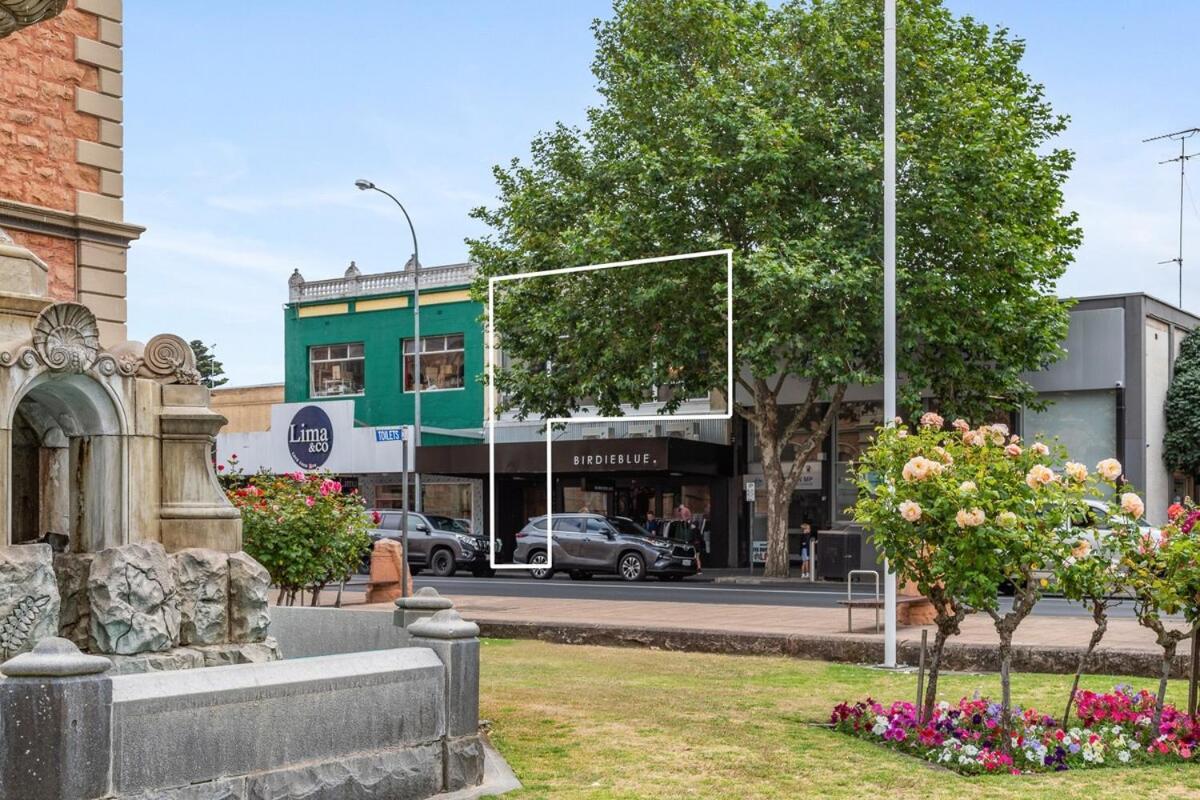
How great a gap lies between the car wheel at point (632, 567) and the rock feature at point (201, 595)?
24.3 meters

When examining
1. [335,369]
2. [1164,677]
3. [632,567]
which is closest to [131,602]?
[1164,677]

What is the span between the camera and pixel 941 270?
29.6 m

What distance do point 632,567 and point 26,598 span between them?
25537 millimetres

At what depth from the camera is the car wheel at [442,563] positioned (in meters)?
34.8

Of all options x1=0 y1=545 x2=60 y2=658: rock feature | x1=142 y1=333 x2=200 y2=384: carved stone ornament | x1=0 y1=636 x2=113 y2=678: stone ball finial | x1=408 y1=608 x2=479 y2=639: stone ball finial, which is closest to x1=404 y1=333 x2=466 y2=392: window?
x1=142 y1=333 x2=200 y2=384: carved stone ornament

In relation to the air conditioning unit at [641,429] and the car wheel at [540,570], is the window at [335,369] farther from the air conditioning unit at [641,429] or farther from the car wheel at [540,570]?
the car wheel at [540,570]

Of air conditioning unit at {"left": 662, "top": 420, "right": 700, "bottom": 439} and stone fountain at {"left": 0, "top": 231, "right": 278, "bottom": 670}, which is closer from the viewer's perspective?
stone fountain at {"left": 0, "top": 231, "right": 278, "bottom": 670}

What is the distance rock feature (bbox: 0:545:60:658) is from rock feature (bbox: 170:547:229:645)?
833 millimetres

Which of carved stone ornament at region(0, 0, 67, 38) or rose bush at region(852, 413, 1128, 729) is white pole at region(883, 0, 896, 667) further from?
carved stone ornament at region(0, 0, 67, 38)

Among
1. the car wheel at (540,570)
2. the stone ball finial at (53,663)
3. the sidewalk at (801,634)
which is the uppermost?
the stone ball finial at (53,663)

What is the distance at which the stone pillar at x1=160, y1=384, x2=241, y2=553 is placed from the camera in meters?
8.23

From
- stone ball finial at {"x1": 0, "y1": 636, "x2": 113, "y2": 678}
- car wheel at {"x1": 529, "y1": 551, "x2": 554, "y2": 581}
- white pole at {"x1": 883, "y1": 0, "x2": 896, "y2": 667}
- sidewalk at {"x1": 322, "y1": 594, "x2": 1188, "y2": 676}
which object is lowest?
car wheel at {"x1": 529, "y1": 551, "x2": 554, "y2": 581}

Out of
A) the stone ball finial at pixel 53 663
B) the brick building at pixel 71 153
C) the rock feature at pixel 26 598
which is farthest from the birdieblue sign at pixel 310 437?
the stone ball finial at pixel 53 663

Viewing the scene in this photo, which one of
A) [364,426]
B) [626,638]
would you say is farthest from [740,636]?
[364,426]
